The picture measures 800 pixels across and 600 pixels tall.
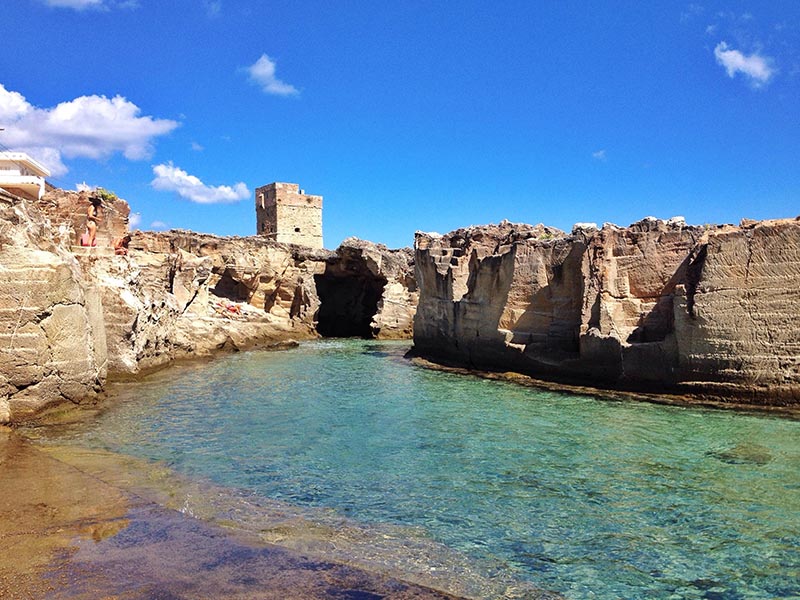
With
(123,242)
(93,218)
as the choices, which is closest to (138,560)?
(93,218)

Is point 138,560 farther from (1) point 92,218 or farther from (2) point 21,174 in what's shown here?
(2) point 21,174

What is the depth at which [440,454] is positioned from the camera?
8.18 meters

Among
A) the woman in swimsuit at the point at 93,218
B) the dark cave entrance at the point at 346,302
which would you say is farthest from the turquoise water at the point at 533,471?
the dark cave entrance at the point at 346,302

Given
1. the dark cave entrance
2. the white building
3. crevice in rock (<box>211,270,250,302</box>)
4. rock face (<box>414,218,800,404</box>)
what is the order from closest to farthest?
rock face (<box>414,218,800,404</box>) → the white building → crevice in rock (<box>211,270,250,302</box>) → the dark cave entrance

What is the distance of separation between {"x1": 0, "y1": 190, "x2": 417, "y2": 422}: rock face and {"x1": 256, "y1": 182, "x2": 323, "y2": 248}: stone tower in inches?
289

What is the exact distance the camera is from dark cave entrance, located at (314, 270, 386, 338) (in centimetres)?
3484

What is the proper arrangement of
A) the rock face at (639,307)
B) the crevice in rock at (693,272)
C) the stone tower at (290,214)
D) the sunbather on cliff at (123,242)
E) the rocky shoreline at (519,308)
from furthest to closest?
the stone tower at (290,214), the sunbather on cliff at (123,242), the crevice in rock at (693,272), the rock face at (639,307), the rocky shoreline at (519,308)

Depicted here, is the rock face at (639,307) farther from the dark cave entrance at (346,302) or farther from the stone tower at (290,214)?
the stone tower at (290,214)

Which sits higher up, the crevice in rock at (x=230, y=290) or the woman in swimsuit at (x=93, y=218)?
the woman in swimsuit at (x=93, y=218)

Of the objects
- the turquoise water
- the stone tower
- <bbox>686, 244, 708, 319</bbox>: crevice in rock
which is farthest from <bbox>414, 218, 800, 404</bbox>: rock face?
the stone tower

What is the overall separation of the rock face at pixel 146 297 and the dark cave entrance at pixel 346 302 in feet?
0.22

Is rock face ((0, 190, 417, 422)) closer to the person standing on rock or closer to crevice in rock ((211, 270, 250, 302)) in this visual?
crevice in rock ((211, 270, 250, 302))

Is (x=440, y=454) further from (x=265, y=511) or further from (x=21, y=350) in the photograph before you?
(x=21, y=350)

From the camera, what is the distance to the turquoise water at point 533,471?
4.92 metres
